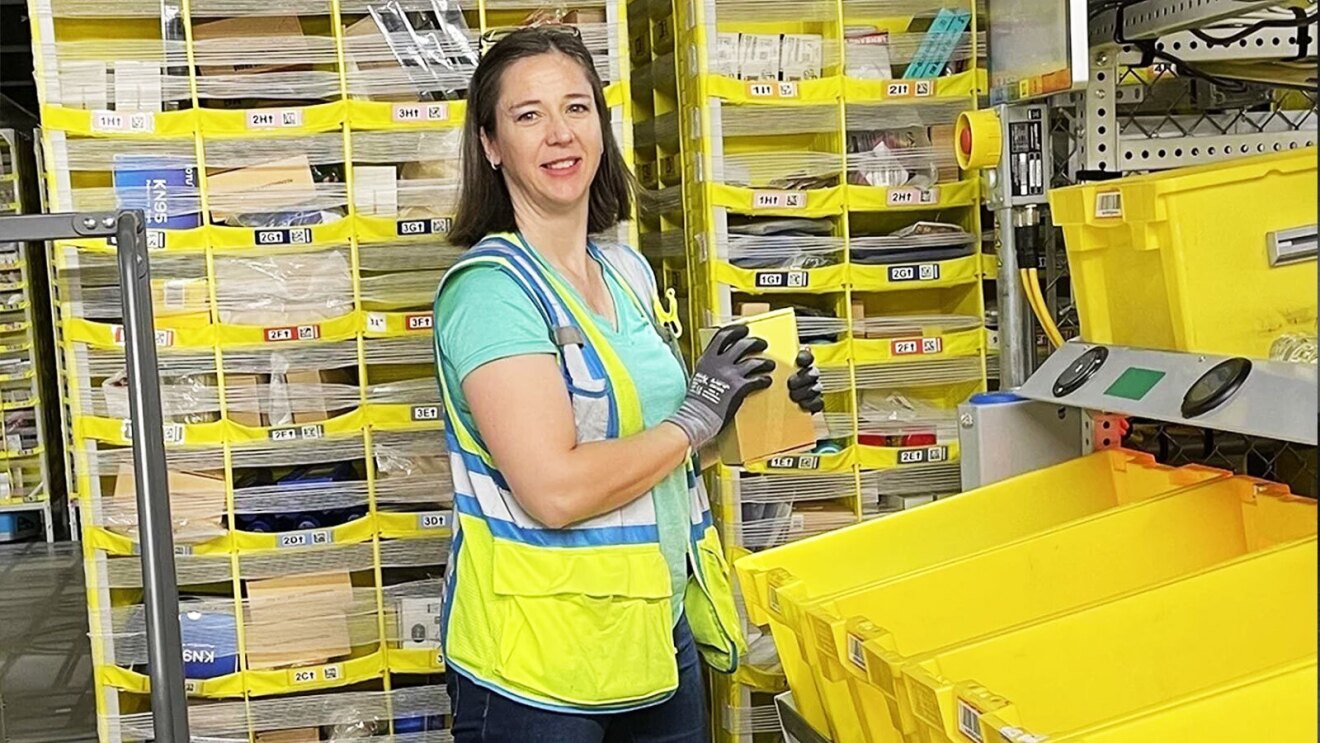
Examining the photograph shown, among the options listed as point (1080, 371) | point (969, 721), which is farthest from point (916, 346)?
point (969, 721)

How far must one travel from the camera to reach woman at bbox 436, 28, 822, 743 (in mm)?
2002

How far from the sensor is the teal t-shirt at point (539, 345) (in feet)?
6.57

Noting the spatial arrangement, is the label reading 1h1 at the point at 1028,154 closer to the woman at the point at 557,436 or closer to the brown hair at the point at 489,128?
the woman at the point at 557,436

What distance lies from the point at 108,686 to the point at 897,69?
2.25 meters

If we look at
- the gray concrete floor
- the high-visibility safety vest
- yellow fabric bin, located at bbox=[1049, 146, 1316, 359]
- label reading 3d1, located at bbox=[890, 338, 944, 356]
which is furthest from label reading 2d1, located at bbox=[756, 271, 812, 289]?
the gray concrete floor

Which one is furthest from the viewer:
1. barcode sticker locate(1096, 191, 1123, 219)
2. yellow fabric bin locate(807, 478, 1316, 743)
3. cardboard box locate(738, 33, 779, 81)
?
cardboard box locate(738, 33, 779, 81)

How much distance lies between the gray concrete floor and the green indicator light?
3.61 meters

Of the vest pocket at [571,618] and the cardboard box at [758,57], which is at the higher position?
the cardboard box at [758,57]

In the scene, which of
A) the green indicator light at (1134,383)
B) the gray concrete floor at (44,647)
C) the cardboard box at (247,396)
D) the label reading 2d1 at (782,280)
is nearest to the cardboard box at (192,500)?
the cardboard box at (247,396)

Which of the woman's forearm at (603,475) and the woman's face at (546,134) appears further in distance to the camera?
the woman's face at (546,134)

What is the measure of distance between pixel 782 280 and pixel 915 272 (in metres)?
0.31

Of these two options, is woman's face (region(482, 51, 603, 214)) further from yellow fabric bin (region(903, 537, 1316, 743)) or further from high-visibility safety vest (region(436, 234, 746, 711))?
yellow fabric bin (region(903, 537, 1316, 743))

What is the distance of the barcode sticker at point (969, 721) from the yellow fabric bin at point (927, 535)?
0.48 m

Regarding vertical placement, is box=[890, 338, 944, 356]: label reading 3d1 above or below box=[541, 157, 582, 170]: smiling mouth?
below
